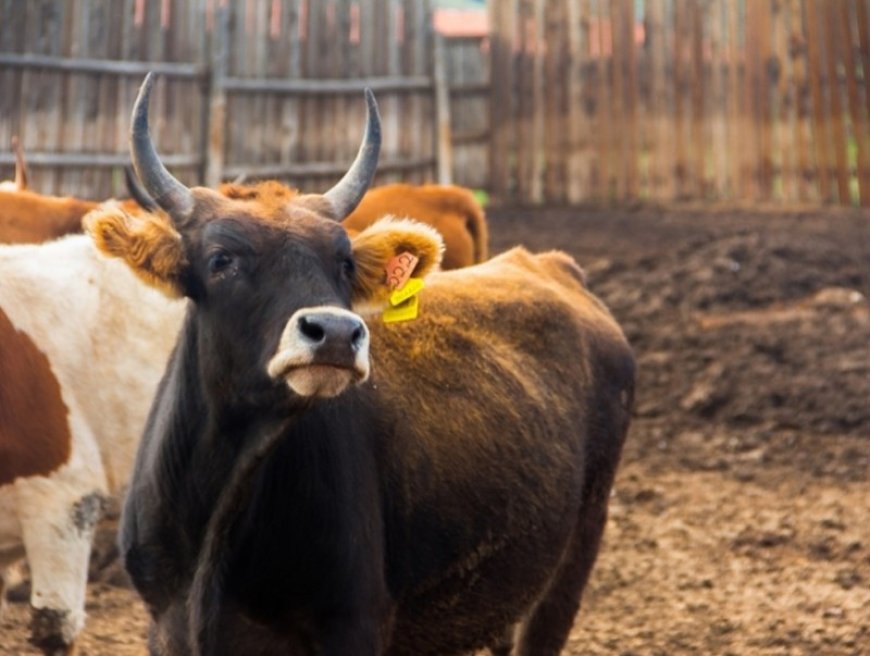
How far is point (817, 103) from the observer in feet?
53.7

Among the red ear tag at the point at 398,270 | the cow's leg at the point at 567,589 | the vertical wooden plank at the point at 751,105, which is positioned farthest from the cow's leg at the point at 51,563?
the vertical wooden plank at the point at 751,105

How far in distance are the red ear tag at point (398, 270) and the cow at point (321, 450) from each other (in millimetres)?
37

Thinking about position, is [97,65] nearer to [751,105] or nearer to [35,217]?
[35,217]

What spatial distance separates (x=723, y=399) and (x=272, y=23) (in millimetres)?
7765

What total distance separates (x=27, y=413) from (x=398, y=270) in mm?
2023

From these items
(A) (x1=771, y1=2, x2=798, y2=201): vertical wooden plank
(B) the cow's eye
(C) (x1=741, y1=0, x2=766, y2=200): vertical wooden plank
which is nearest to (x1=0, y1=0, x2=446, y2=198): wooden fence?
(C) (x1=741, y1=0, x2=766, y2=200): vertical wooden plank

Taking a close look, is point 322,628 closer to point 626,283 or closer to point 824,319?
point 824,319

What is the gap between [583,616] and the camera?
714cm

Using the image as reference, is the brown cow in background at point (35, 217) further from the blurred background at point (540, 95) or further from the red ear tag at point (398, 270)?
the blurred background at point (540, 95)

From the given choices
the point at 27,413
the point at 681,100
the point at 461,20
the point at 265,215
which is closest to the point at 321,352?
the point at 265,215

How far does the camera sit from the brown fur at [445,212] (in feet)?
33.6

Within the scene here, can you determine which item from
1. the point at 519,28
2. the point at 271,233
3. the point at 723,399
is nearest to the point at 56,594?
the point at 271,233

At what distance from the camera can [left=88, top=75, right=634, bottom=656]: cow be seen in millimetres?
4406

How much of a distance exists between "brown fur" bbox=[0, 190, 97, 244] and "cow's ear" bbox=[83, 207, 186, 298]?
170 inches
